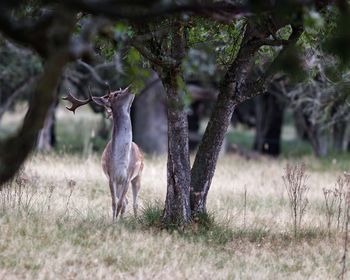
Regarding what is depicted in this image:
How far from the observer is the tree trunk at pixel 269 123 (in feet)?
97.8

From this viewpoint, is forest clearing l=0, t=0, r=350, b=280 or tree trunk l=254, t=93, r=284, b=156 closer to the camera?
forest clearing l=0, t=0, r=350, b=280

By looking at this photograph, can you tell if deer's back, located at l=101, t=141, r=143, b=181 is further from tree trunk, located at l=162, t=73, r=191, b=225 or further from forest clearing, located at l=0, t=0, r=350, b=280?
tree trunk, located at l=162, t=73, r=191, b=225

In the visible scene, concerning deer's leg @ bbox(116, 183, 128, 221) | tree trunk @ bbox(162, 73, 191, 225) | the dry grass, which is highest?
tree trunk @ bbox(162, 73, 191, 225)

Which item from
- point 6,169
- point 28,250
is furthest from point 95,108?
point 6,169

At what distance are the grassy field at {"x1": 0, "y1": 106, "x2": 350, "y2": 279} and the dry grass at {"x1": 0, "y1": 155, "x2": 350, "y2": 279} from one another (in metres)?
0.01

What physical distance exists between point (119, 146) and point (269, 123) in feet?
63.6

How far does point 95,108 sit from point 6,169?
19.0m

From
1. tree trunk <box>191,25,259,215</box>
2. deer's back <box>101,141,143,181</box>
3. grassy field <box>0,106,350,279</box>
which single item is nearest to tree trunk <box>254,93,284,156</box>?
grassy field <box>0,106,350,279</box>

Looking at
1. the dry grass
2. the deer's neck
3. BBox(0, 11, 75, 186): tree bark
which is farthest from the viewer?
the deer's neck

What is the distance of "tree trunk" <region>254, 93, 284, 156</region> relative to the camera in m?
29.8

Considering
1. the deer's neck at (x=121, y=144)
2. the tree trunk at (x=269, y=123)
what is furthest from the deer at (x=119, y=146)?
the tree trunk at (x=269, y=123)

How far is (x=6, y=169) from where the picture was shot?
6941 millimetres

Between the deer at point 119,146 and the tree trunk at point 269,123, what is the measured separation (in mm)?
17915

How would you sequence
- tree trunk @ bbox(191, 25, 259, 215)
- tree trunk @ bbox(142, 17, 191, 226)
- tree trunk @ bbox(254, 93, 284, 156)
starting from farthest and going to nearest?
tree trunk @ bbox(254, 93, 284, 156)
tree trunk @ bbox(191, 25, 259, 215)
tree trunk @ bbox(142, 17, 191, 226)
